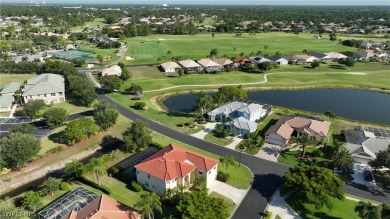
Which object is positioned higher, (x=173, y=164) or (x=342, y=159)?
(x=342, y=159)

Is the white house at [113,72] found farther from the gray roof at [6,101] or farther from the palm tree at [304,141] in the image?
the palm tree at [304,141]

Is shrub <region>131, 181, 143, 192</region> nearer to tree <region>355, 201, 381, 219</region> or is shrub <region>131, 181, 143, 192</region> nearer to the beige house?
tree <region>355, 201, 381, 219</region>

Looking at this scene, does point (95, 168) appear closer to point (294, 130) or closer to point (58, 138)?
point (58, 138)

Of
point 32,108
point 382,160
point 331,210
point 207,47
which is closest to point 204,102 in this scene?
point 331,210

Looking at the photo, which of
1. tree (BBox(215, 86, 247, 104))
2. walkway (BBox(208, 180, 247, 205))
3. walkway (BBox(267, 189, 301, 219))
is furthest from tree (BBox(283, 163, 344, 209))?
tree (BBox(215, 86, 247, 104))

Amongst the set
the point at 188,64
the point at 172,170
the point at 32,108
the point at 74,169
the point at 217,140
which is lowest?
the point at 217,140
